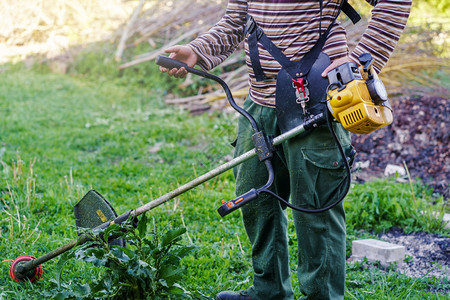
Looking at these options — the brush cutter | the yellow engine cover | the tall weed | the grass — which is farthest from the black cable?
the tall weed

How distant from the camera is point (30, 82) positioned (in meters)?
10.0

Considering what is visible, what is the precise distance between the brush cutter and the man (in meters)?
0.11

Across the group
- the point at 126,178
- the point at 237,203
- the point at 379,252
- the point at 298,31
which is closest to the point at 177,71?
the point at 298,31

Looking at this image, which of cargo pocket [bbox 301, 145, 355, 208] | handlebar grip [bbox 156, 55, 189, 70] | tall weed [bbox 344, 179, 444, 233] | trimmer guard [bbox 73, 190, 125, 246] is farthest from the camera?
tall weed [bbox 344, 179, 444, 233]

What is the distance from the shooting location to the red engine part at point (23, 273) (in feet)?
9.49

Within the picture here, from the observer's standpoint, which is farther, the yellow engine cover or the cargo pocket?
the cargo pocket

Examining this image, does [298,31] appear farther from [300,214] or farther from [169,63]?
[300,214]

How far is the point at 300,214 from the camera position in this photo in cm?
234

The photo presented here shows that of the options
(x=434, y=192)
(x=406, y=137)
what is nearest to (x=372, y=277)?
(x=434, y=192)

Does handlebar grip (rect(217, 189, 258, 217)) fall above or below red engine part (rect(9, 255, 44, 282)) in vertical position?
above

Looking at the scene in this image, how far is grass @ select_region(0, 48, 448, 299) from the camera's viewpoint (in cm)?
318

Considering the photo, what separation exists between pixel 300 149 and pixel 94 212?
3.84 ft

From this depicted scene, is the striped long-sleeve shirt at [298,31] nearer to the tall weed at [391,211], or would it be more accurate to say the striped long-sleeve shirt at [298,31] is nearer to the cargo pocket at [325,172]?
the cargo pocket at [325,172]

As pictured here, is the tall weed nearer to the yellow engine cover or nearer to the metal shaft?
the metal shaft
